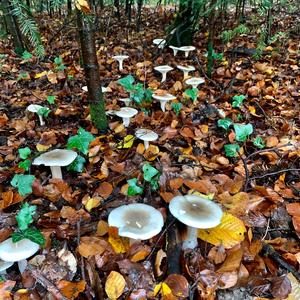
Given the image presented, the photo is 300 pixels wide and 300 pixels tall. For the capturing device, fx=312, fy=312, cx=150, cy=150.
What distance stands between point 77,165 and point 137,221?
3.63 feet

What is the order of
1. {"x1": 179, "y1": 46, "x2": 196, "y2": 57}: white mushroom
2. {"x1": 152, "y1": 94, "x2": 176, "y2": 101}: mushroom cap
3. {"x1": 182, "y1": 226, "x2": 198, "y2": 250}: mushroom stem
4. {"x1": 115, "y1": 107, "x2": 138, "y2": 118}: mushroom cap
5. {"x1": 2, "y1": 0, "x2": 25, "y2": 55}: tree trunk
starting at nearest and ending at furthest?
{"x1": 182, "y1": 226, "x2": 198, "y2": 250}: mushroom stem, {"x1": 115, "y1": 107, "x2": 138, "y2": 118}: mushroom cap, {"x1": 152, "y1": 94, "x2": 176, "y2": 101}: mushroom cap, {"x1": 179, "y1": 46, "x2": 196, "y2": 57}: white mushroom, {"x1": 2, "y1": 0, "x2": 25, "y2": 55}: tree trunk

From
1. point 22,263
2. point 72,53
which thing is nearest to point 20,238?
point 22,263

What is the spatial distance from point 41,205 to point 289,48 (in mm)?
5601

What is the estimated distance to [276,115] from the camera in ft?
13.2

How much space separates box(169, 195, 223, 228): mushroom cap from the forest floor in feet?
0.76

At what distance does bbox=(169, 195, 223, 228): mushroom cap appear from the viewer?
6.55ft

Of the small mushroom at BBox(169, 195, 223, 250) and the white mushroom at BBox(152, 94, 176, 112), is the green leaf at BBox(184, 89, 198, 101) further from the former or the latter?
the small mushroom at BBox(169, 195, 223, 250)

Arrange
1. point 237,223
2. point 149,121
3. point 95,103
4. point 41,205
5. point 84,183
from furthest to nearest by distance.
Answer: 1. point 149,121
2. point 95,103
3. point 84,183
4. point 41,205
5. point 237,223

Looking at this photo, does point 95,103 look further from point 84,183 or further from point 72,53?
point 72,53

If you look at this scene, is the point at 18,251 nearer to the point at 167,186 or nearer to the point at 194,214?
the point at 194,214

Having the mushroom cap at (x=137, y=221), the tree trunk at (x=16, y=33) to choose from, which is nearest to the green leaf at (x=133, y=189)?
the mushroom cap at (x=137, y=221)

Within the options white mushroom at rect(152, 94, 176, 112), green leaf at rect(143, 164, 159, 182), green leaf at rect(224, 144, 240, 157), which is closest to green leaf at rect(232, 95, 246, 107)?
white mushroom at rect(152, 94, 176, 112)

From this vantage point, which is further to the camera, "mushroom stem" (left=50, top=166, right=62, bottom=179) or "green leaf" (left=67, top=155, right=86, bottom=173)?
"green leaf" (left=67, top=155, right=86, bottom=173)

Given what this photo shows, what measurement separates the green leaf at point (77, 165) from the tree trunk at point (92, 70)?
60 cm
